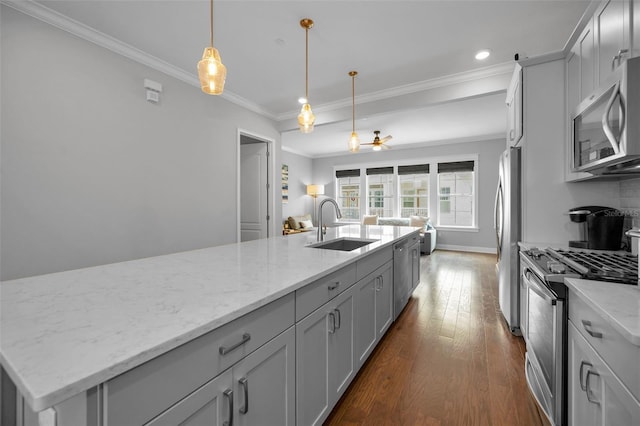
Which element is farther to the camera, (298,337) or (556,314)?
(556,314)

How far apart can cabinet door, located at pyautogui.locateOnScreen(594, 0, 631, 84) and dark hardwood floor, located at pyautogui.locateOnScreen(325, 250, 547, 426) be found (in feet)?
6.51

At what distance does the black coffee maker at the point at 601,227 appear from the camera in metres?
1.92

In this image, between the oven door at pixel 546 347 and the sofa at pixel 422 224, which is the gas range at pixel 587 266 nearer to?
the oven door at pixel 546 347

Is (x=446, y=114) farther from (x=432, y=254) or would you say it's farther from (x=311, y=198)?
(x=311, y=198)

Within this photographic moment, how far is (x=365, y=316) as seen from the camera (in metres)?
1.92

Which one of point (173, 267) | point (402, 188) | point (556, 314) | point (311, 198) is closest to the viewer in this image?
Answer: point (556, 314)

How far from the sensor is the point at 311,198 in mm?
8930

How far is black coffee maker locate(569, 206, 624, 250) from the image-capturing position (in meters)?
1.92

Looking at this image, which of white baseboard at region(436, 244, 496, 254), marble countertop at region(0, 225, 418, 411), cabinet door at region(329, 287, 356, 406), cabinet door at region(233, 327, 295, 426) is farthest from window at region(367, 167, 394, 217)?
cabinet door at region(233, 327, 295, 426)

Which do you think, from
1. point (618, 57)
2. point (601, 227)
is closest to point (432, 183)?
point (601, 227)

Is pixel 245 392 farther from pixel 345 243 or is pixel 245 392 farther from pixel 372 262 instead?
pixel 345 243

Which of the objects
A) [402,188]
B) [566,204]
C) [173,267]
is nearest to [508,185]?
[566,204]

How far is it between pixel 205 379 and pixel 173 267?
792mm

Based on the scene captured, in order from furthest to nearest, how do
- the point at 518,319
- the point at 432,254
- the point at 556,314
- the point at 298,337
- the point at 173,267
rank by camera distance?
the point at 432,254
the point at 518,319
the point at 173,267
the point at 556,314
the point at 298,337
